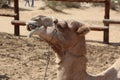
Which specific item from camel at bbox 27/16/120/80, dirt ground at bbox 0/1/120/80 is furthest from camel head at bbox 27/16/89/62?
dirt ground at bbox 0/1/120/80

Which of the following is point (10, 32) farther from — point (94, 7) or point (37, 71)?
point (94, 7)

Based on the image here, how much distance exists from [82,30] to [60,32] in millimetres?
161

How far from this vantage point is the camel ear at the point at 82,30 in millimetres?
2879

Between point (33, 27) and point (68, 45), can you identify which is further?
point (68, 45)

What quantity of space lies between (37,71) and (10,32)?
5.05m

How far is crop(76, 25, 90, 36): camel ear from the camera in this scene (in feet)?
9.45

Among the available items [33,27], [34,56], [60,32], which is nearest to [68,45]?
[60,32]

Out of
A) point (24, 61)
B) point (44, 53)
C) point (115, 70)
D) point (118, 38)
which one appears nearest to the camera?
point (115, 70)

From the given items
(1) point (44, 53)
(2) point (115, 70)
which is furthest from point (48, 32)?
(1) point (44, 53)

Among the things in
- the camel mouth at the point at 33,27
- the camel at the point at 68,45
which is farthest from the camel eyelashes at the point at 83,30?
the camel mouth at the point at 33,27

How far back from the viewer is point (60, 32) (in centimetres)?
292

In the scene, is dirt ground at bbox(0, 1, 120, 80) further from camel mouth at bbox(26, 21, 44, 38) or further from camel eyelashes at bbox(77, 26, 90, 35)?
camel mouth at bbox(26, 21, 44, 38)

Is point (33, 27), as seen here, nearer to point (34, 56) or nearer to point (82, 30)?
point (82, 30)

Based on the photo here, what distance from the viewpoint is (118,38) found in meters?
11.4
